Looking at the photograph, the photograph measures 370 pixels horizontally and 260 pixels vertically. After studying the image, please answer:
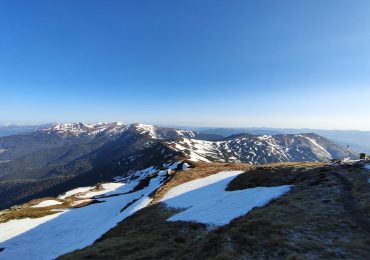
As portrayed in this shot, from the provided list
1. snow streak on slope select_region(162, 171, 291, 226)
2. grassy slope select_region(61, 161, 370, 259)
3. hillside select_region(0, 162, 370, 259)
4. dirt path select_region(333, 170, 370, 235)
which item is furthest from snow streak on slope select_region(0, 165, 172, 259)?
dirt path select_region(333, 170, 370, 235)

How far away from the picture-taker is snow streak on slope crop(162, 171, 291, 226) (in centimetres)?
2315

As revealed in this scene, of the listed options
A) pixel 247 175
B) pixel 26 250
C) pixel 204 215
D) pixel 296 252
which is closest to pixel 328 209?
pixel 296 252

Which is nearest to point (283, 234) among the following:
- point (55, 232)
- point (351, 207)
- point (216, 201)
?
point (351, 207)

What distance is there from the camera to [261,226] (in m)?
17.4

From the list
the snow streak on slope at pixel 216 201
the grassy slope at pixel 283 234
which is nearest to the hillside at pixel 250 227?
the grassy slope at pixel 283 234

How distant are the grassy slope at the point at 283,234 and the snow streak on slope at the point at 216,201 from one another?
1567 millimetres

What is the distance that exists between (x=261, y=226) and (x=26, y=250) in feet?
97.9

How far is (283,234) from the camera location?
15.9 metres

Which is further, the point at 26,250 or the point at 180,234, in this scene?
the point at 26,250

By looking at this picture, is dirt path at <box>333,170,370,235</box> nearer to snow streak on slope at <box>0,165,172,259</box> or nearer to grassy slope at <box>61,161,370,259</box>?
grassy slope at <box>61,161,370,259</box>

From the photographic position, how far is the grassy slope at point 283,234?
14.0 m

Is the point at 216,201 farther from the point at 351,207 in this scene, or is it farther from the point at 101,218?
the point at 101,218

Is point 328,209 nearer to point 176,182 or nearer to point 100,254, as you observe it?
point 100,254

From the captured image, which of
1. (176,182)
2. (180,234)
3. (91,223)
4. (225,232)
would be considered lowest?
(91,223)
